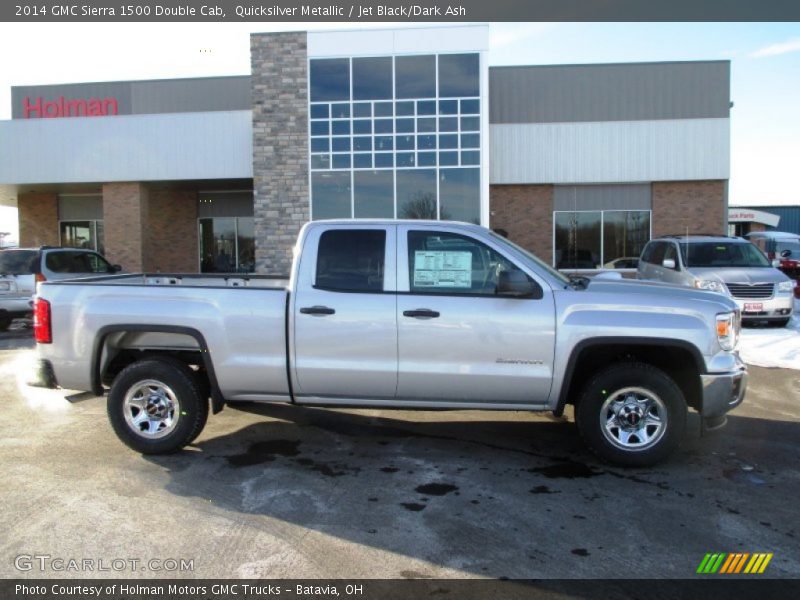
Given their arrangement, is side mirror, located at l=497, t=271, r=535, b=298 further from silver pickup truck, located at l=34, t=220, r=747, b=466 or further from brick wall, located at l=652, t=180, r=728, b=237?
brick wall, located at l=652, t=180, r=728, b=237

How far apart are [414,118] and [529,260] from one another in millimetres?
15636

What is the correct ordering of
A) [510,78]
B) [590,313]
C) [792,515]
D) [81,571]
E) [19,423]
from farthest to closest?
[510,78]
[19,423]
[590,313]
[792,515]
[81,571]

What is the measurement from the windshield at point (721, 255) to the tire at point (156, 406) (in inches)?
440

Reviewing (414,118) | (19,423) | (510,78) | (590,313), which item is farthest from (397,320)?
A: (510,78)

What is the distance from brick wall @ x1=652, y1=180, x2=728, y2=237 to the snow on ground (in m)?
9.34

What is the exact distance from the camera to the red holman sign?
2461 cm

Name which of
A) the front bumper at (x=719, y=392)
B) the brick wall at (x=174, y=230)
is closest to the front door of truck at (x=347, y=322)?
the front bumper at (x=719, y=392)

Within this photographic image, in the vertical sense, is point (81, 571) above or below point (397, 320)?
below

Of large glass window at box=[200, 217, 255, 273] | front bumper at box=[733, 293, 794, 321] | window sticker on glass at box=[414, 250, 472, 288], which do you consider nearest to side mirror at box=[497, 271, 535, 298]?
window sticker on glass at box=[414, 250, 472, 288]

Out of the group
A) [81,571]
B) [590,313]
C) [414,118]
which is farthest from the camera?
[414,118]

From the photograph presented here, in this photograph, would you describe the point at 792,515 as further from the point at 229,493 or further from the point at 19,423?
the point at 19,423

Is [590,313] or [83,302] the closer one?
[590,313]

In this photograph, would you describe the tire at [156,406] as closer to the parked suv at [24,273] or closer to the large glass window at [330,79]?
the parked suv at [24,273]

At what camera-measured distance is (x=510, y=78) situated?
2278 cm
